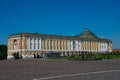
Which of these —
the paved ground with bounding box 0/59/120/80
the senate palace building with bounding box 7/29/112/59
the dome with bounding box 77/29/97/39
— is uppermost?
the dome with bounding box 77/29/97/39

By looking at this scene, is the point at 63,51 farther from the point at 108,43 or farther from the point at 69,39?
the point at 108,43

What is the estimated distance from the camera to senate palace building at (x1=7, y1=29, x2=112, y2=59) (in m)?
95.3

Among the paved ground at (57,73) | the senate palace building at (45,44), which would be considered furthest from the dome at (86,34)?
the paved ground at (57,73)

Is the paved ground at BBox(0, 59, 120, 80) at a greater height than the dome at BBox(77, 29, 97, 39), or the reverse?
the dome at BBox(77, 29, 97, 39)

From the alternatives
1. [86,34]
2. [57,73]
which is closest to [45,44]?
[86,34]

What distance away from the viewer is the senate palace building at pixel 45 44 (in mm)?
95269

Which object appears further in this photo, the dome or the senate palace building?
the dome

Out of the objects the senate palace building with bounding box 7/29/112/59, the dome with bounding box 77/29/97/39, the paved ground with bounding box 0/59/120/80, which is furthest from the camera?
the dome with bounding box 77/29/97/39

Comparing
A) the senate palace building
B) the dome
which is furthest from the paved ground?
the dome

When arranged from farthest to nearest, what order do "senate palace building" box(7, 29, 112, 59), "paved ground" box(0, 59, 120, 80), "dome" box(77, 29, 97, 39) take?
1. "dome" box(77, 29, 97, 39)
2. "senate palace building" box(7, 29, 112, 59)
3. "paved ground" box(0, 59, 120, 80)

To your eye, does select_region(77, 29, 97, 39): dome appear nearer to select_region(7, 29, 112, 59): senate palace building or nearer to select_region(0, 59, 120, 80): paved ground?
select_region(7, 29, 112, 59): senate palace building

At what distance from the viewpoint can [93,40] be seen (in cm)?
12400

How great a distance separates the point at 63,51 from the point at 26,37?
2059 centimetres

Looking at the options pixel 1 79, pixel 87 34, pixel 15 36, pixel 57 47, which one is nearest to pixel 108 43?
pixel 87 34
